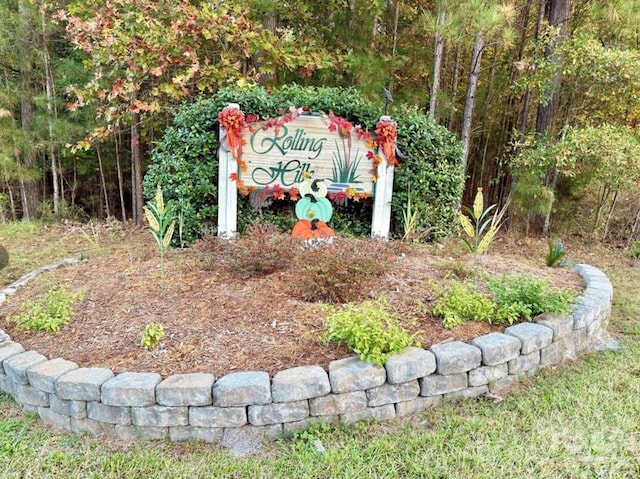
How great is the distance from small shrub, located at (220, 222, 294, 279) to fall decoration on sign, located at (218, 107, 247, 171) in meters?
1.07

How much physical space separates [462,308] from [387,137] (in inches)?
78.6

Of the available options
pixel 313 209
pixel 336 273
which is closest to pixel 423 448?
pixel 336 273

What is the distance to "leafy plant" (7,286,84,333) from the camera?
2.38m

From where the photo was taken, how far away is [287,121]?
3.88 metres

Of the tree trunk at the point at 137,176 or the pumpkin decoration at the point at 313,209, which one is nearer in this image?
the pumpkin decoration at the point at 313,209

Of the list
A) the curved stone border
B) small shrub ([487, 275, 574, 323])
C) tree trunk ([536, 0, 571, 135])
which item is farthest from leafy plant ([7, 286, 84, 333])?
tree trunk ([536, 0, 571, 135])

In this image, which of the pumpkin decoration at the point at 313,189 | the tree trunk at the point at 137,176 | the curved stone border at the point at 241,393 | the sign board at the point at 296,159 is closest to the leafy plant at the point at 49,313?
the curved stone border at the point at 241,393

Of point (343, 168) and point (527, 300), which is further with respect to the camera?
point (343, 168)

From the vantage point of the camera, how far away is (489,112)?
21.0 feet

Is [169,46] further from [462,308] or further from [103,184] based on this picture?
[462,308]

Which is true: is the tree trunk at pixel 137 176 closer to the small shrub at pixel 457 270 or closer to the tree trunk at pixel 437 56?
the tree trunk at pixel 437 56

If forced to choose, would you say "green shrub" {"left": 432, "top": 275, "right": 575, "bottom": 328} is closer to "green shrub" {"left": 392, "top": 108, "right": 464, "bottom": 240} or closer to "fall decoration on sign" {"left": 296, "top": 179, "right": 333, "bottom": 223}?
"fall decoration on sign" {"left": 296, "top": 179, "right": 333, "bottom": 223}

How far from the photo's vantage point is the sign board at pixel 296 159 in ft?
12.7

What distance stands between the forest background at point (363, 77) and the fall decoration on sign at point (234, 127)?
0.80 metres
